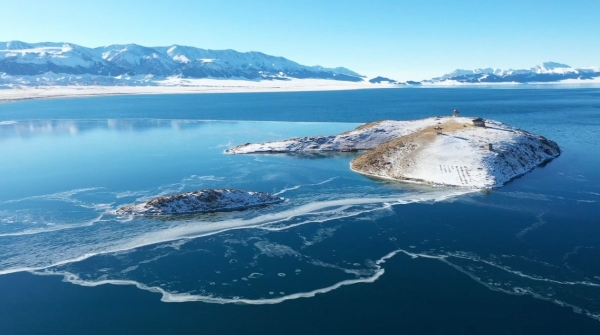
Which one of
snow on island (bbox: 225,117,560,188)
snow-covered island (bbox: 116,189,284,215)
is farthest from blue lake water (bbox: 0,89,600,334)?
snow on island (bbox: 225,117,560,188)

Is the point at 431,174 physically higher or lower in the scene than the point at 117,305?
higher

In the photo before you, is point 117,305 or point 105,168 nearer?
point 117,305

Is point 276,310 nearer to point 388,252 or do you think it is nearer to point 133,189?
point 388,252

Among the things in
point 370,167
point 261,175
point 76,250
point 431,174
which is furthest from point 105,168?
point 431,174

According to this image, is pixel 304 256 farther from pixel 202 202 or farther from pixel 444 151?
pixel 444 151

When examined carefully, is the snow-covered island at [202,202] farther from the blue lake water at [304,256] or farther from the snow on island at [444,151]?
the snow on island at [444,151]

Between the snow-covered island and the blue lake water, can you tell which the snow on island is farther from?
the snow-covered island
